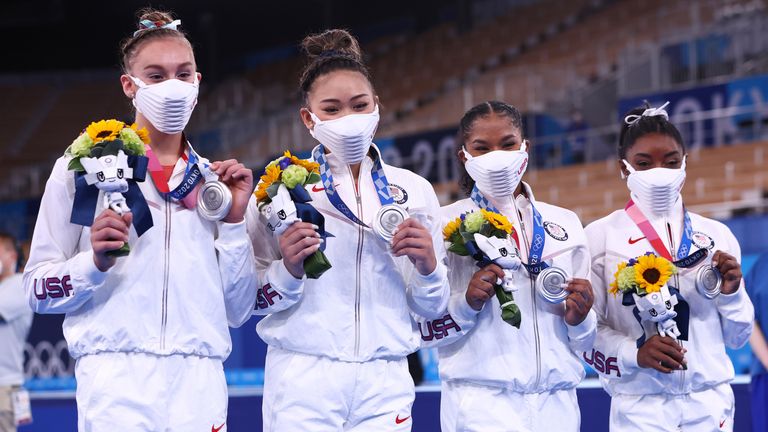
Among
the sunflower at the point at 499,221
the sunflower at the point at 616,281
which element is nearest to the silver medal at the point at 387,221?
the sunflower at the point at 499,221

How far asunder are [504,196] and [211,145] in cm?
1934

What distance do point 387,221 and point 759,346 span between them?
9.71 feet

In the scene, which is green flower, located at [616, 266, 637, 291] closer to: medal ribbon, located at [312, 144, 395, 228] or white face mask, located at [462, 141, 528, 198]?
white face mask, located at [462, 141, 528, 198]

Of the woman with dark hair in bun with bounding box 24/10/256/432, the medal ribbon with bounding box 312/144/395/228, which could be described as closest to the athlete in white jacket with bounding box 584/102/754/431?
the medal ribbon with bounding box 312/144/395/228

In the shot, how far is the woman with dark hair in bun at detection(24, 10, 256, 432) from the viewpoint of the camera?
354cm

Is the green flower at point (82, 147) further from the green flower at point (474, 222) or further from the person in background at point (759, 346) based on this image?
the person in background at point (759, 346)

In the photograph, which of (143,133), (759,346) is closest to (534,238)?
(143,133)

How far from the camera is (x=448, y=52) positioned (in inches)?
963

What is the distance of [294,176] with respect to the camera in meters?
3.84

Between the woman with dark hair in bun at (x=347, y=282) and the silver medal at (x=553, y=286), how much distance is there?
0.46m

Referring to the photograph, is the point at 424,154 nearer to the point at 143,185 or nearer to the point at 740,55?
the point at 740,55

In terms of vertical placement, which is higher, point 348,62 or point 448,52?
point 448,52

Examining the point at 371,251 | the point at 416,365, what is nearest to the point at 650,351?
the point at 371,251

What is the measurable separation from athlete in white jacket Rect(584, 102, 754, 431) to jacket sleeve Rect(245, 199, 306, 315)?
1572mm
